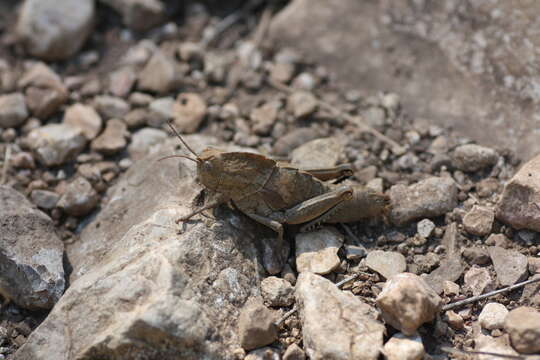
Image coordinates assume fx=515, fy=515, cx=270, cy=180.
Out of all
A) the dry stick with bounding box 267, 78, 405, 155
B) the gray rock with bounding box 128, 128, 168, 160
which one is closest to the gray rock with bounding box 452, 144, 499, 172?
the dry stick with bounding box 267, 78, 405, 155

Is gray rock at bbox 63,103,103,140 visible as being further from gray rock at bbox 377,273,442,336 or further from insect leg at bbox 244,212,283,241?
gray rock at bbox 377,273,442,336

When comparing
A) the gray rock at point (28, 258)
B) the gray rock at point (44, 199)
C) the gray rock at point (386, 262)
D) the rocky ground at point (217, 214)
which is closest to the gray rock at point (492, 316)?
the rocky ground at point (217, 214)

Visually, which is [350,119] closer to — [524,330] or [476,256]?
[476,256]

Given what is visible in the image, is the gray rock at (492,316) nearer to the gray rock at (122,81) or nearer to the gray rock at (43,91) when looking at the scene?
the gray rock at (122,81)

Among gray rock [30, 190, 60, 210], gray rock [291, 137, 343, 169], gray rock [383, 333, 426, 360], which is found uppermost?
gray rock [291, 137, 343, 169]

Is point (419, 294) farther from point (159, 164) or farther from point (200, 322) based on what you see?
point (159, 164)

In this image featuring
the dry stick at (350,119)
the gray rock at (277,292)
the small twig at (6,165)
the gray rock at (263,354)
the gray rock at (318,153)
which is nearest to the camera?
the gray rock at (263,354)

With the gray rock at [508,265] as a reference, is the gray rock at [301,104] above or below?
above
